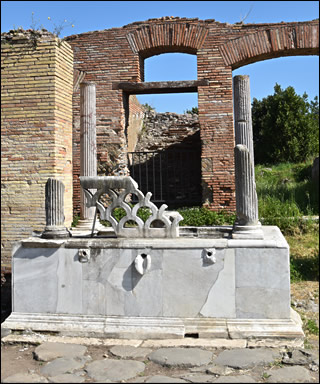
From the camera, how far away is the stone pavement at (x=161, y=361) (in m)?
3.65

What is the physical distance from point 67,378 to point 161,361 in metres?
0.84

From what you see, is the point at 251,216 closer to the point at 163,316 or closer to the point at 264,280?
the point at 264,280

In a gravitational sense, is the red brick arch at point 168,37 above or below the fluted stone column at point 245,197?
above

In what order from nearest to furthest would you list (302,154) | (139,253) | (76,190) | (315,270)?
(139,253), (315,270), (76,190), (302,154)

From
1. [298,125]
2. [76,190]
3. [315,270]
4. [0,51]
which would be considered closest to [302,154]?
[298,125]

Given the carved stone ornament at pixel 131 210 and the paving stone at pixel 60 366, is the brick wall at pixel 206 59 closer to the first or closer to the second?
the carved stone ornament at pixel 131 210

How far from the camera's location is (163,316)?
4.64 meters

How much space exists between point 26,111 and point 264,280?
5.97 metres

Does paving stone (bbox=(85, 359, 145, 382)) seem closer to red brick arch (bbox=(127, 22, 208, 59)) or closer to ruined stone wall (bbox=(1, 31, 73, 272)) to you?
ruined stone wall (bbox=(1, 31, 73, 272))

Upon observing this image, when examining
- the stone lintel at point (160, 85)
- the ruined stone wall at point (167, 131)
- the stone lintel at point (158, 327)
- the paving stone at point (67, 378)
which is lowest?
the paving stone at point (67, 378)

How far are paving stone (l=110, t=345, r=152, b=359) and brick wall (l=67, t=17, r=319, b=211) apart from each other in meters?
6.75

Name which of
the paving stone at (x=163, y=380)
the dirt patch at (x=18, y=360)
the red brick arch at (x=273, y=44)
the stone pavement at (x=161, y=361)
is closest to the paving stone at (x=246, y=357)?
the stone pavement at (x=161, y=361)

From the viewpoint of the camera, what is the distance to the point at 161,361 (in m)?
3.93

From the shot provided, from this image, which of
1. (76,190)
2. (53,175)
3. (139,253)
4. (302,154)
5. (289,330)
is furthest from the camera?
(302,154)
